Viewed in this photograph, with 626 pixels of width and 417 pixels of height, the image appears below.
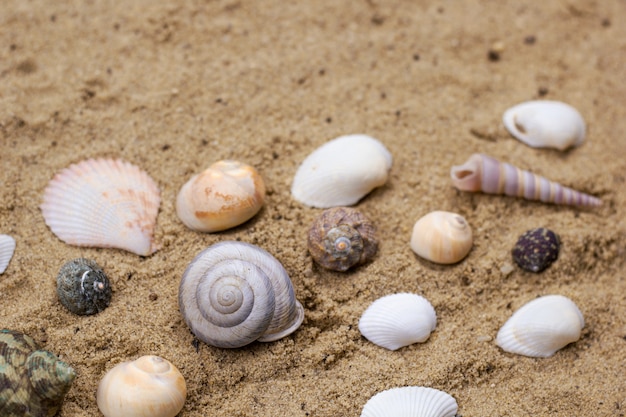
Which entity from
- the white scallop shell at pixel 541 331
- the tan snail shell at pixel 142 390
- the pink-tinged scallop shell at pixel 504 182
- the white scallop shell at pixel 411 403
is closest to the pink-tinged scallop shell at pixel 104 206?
the tan snail shell at pixel 142 390

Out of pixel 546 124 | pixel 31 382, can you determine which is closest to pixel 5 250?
pixel 31 382

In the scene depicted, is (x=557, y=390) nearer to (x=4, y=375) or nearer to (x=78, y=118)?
(x=4, y=375)

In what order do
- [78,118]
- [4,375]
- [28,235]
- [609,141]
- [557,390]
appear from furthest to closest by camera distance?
1. [609,141]
2. [78,118]
3. [28,235]
4. [557,390]
5. [4,375]

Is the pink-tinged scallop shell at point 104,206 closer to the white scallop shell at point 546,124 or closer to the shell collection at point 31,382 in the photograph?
the shell collection at point 31,382

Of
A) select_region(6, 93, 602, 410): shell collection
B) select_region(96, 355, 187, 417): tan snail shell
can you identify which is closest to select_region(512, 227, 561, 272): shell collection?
select_region(6, 93, 602, 410): shell collection

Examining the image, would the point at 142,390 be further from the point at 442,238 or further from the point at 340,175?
the point at 442,238

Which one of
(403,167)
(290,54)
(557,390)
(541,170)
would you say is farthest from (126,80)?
(557,390)
